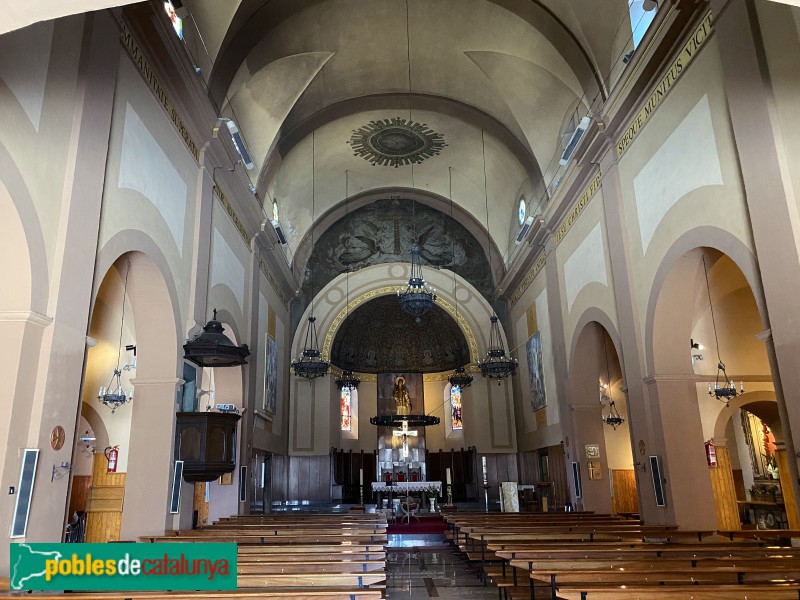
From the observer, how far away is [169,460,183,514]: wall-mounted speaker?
8.18m

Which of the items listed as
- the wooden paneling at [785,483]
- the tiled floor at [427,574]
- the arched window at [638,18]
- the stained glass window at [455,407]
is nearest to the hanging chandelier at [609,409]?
the wooden paneling at [785,483]

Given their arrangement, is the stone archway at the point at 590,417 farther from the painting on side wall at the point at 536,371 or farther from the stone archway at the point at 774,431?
the painting on side wall at the point at 536,371

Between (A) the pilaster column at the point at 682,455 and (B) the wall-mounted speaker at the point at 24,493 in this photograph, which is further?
(A) the pilaster column at the point at 682,455

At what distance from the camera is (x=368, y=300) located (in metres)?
19.8

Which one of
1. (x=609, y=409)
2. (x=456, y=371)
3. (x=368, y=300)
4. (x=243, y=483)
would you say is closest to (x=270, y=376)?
(x=243, y=483)

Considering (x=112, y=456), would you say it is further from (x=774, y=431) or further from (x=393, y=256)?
(x=774, y=431)

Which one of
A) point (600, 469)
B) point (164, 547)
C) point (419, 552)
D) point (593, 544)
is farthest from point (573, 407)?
point (164, 547)

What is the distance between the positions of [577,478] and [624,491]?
10.2 ft

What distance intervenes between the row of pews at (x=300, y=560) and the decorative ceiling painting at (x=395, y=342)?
11764mm

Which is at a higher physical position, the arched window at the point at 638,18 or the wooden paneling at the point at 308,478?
the arched window at the point at 638,18

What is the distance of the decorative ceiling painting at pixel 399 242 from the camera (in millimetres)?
19812

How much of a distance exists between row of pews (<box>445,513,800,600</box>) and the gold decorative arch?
34.5 ft

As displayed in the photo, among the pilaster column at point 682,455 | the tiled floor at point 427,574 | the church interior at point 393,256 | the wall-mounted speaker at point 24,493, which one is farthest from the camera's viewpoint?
the pilaster column at point 682,455

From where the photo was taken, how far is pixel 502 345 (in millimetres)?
18969
